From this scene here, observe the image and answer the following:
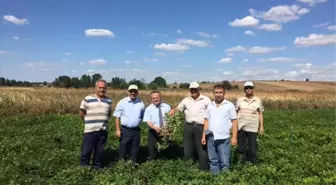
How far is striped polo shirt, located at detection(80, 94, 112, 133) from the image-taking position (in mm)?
8156

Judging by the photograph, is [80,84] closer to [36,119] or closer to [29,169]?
[36,119]

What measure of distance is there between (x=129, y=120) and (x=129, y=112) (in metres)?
0.19

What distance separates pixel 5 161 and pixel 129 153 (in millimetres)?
3144

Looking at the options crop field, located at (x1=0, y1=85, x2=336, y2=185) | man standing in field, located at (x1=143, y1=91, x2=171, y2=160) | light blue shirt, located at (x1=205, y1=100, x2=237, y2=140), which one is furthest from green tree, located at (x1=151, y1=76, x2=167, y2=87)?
light blue shirt, located at (x1=205, y1=100, x2=237, y2=140)

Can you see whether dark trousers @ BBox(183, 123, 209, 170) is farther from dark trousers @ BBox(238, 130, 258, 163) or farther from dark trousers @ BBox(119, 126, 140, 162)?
dark trousers @ BBox(119, 126, 140, 162)

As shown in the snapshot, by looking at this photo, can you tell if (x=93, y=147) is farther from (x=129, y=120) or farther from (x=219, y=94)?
(x=219, y=94)

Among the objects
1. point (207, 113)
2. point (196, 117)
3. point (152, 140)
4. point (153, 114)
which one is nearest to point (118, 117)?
point (153, 114)

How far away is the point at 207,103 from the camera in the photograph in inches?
317

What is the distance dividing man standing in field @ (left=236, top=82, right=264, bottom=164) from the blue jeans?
1.14 metres

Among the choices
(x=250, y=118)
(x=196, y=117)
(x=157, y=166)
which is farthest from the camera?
(x=250, y=118)

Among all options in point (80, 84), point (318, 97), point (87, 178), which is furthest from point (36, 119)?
point (80, 84)

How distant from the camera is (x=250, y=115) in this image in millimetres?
8711

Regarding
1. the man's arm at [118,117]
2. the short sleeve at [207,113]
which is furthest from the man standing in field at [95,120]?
the short sleeve at [207,113]

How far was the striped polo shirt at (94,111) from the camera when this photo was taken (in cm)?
816
